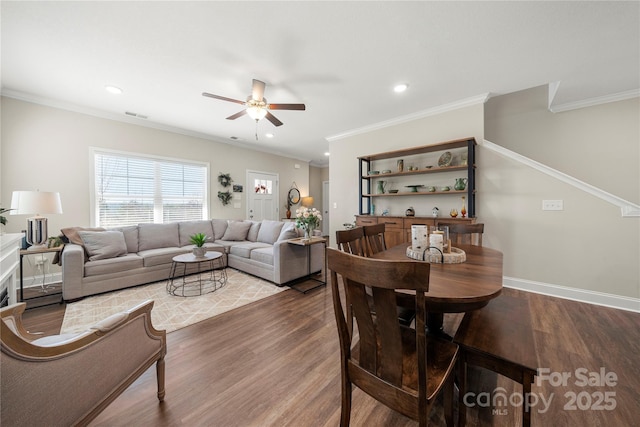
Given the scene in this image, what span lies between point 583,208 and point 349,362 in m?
3.59

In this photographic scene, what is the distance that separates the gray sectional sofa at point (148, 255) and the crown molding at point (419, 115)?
240 centimetres

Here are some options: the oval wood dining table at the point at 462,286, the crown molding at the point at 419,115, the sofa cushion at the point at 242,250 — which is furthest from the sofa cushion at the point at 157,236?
the oval wood dining table at the point at 462,286

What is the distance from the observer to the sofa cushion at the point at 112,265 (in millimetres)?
2785

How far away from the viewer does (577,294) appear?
2.72 m

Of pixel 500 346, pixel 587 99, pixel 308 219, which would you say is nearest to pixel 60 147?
pixel 308 219

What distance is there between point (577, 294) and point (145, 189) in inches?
269

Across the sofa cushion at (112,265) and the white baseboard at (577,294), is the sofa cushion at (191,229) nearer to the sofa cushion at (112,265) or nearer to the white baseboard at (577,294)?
the sofa cushion at (112,265)

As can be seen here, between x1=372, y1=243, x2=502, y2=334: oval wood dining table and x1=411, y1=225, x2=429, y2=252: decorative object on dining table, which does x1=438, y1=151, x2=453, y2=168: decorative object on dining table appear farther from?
x1=411, y1=225, x2=429, y2=252: decorative object on dining table

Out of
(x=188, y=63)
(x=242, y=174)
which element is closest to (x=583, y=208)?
(x=188, y=63)

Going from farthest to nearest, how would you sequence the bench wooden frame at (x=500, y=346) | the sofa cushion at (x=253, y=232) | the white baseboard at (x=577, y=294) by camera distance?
the sofa cushion at (x=253, y=232) < the white baseboard at (x=577, y=294) < the bench wooden frame at (x=500, y=346)

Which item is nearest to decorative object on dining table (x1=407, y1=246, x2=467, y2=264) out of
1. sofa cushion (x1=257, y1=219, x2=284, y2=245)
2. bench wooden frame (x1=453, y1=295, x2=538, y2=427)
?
bench wooden frame (x1=453, y1=295, x2=538, y2=427)

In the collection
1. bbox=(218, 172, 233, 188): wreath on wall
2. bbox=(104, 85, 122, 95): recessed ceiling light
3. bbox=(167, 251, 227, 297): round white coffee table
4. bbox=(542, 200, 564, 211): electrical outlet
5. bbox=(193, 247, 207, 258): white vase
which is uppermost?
bbox=(104, 85, 122, 95): recessed ceiling light

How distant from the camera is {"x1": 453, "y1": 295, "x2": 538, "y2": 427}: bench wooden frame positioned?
0.92 meters

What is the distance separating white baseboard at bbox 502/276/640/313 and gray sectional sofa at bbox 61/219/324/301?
8.97ft
